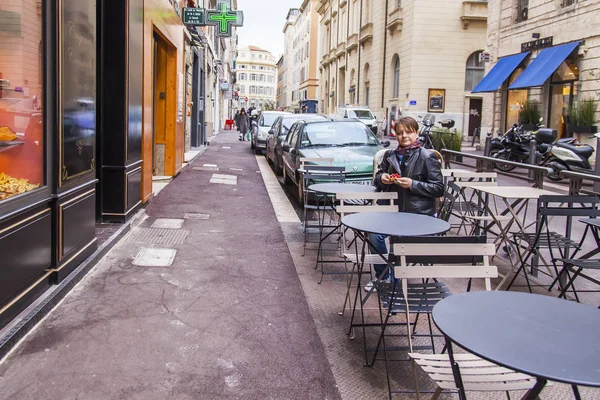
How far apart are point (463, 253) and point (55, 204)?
3268mm

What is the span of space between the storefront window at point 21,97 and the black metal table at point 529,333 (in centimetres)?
316

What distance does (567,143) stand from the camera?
14961 millimetres

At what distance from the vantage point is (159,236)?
7.38 m

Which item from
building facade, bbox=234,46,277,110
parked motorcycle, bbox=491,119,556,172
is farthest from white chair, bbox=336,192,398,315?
building facade, bbox=234,46,277,110

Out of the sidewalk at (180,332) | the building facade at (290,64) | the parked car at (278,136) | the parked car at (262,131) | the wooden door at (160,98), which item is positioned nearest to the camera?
the sidewalk at (180,332)

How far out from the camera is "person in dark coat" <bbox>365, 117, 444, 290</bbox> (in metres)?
5.06

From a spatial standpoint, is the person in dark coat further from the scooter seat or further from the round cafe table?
the scooter seat

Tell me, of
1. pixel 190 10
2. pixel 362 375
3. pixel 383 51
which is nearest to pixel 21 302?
pixel 362 375

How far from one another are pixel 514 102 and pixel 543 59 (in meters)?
3.36

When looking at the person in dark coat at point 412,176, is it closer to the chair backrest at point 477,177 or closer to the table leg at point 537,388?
the chair backrest at point 477,177

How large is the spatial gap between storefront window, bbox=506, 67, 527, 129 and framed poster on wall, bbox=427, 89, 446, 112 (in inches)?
380

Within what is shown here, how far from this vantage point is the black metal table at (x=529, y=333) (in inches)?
80.8

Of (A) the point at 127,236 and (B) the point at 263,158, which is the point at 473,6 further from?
(A) the point at 127,236

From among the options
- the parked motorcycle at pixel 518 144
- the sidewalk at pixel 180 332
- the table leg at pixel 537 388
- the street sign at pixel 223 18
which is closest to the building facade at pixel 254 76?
the street sign at pixel 223 18
